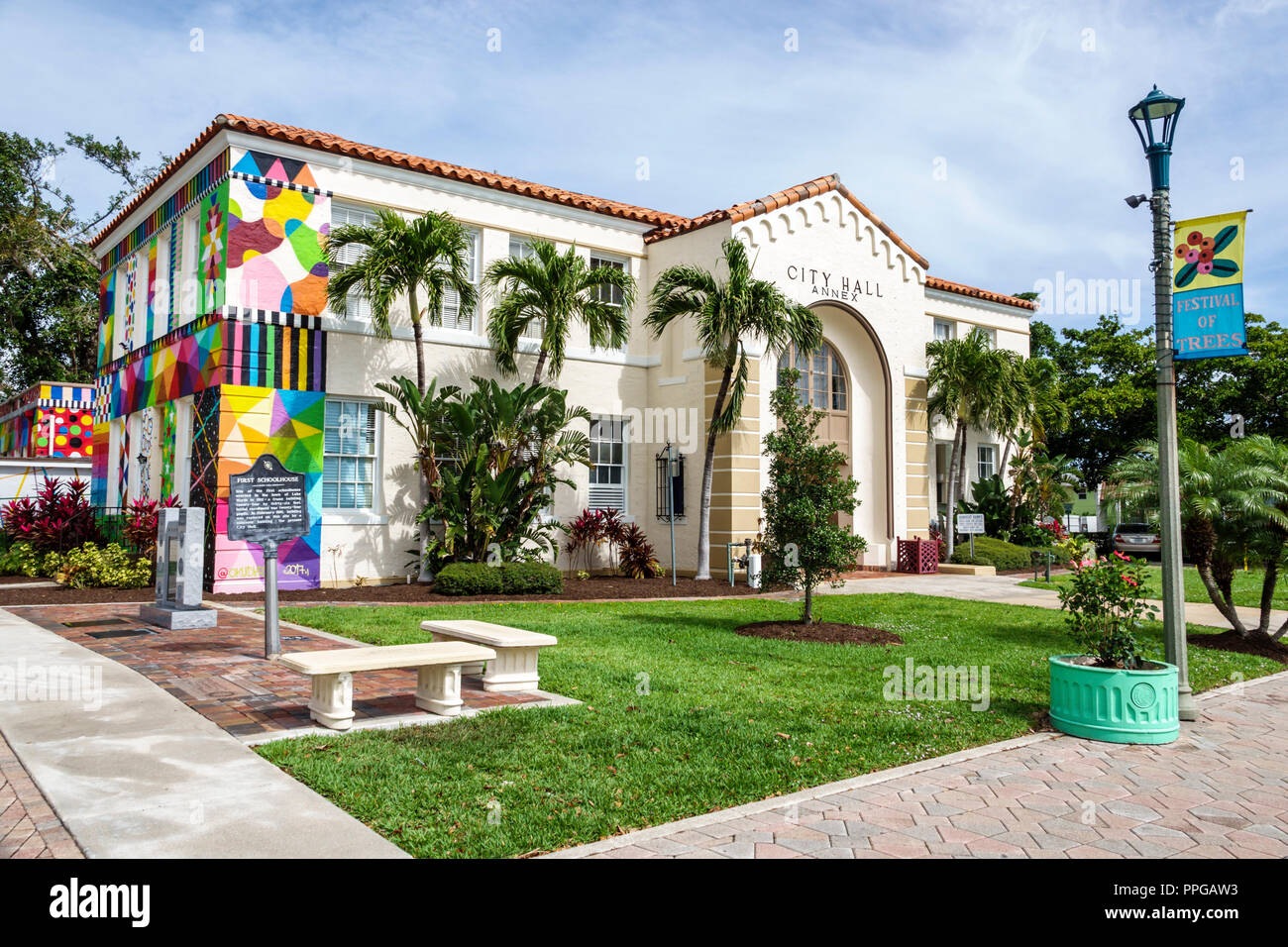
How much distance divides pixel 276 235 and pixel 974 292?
63.2 ft

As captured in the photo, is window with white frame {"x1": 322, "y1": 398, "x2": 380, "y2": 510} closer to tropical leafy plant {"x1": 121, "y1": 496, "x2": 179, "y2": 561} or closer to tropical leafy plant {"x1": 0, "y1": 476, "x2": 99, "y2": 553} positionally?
tropical leafy plant {"x1": 121, "y1": 496, "x2": 179, "y2": 561}

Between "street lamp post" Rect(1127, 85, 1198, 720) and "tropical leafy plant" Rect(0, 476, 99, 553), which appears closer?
"street lamp post" Rect(1127, 85, 1198, 720)

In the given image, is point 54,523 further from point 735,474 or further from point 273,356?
point 735,474

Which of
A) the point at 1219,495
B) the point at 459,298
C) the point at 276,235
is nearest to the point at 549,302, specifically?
the point at 459,298

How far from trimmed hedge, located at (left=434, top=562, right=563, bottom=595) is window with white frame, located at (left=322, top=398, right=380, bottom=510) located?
2305 millimetres

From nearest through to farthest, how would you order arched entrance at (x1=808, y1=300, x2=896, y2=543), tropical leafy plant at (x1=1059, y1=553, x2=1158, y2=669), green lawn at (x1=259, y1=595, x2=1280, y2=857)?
green lawn at (x1=259, y1=595, x2=1280, y2=857)
tropical leafy plant at (x1=1059, y1=553, x2=1158, y2=669)
arched entrance at (x1=808, y1=300, x2=896, y2=543)

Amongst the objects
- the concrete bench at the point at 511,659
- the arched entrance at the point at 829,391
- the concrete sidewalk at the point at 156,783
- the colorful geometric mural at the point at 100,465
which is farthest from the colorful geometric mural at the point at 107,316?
the concrete bench at the point at 511,659

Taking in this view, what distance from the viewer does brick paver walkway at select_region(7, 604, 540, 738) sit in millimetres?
6883

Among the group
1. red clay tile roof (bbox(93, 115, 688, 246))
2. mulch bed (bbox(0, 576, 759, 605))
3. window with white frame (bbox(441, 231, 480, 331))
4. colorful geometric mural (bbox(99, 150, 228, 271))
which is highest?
red clay tile roof (bbox(93, 115, 688, 246))

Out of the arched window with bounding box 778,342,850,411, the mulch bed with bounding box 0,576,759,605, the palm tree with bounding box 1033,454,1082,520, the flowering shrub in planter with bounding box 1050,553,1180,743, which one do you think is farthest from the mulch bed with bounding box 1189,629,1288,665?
the palm tree with bounding box 1033,454,1082,520

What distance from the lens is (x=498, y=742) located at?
6129mm

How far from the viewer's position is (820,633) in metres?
11.1

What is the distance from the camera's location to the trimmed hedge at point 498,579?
1481 cm

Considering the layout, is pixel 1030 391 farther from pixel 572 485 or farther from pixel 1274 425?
pixel 1274 425
